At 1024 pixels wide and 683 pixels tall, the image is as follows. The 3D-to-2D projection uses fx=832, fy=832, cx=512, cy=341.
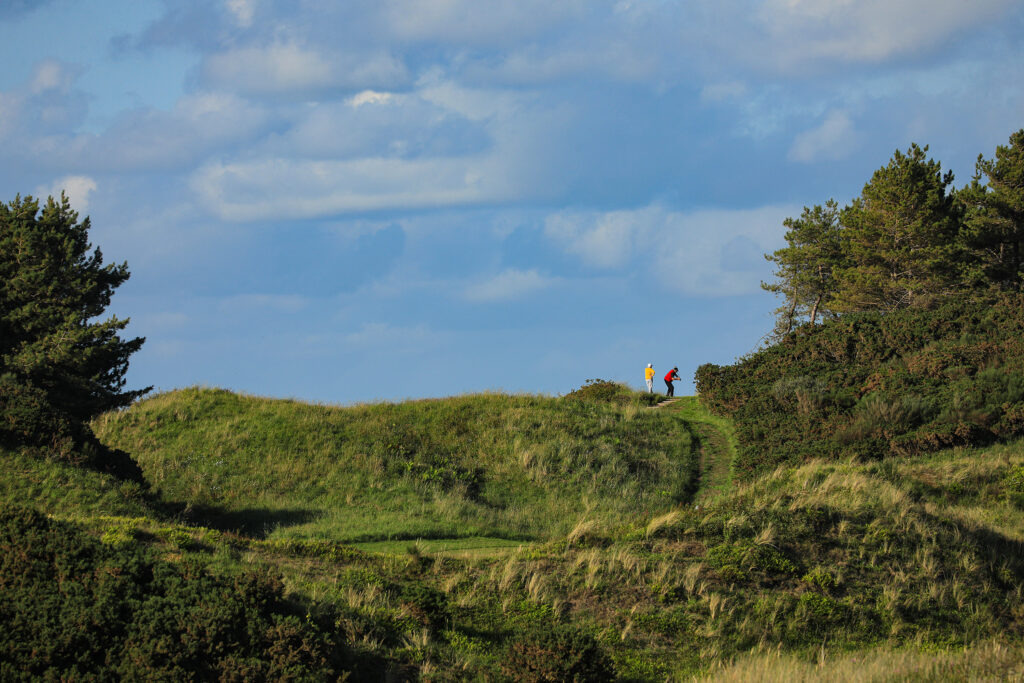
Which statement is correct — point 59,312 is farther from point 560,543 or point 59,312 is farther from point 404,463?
point 560,543

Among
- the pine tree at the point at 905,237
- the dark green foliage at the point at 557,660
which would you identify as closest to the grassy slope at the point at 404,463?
the dark green foliage at the point at 557,660

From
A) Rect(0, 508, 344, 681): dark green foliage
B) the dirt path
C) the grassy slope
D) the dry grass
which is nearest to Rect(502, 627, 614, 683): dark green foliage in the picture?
the dry grass

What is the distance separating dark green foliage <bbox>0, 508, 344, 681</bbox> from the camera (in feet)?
32.6

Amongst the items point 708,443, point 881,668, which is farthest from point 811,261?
point 881,668

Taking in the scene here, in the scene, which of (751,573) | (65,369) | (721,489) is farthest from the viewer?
(65,369)

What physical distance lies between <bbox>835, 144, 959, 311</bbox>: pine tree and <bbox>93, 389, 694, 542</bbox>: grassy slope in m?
20.9

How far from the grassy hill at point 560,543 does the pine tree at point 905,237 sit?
2198 cm

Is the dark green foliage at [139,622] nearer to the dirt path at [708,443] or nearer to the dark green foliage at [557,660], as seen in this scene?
the dark green foliage at [557,660]

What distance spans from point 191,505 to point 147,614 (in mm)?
10925

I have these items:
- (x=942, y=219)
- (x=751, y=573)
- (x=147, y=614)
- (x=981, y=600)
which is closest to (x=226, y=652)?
(x=147, y=614)

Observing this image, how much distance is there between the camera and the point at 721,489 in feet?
83.6

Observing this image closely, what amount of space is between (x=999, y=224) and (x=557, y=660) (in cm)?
4040

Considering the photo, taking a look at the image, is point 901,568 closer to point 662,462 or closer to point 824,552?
point 824,552

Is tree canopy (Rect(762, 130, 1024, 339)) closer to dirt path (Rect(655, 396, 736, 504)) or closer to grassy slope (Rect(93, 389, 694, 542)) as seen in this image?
dirt path (Rect(655, 396, 736, 504))
